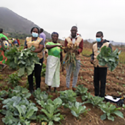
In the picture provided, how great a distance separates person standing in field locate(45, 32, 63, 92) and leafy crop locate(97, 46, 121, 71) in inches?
37.3

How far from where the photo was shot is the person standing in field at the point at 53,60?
2.85 metres

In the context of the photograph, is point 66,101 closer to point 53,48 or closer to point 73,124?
point 73,124

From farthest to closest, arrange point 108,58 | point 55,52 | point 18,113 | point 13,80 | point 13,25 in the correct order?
point 13,25, point 13,80, point 55,52, point 108,58, point 18,113

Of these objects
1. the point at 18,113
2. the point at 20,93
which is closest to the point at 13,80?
the point at 20,93

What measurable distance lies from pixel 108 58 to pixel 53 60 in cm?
126

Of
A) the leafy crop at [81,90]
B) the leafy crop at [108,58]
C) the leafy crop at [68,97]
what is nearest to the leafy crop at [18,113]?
the leafy crop at [68,97]

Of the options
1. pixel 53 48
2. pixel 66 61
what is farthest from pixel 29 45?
pixel 66 61

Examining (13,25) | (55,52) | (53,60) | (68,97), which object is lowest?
(68,97)

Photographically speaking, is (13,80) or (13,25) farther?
(13,25)

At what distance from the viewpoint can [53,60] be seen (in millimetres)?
2980

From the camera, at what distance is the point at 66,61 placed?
9.68ft

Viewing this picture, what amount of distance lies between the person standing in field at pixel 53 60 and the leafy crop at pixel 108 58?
3.10ft

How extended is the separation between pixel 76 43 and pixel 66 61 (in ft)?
1.64

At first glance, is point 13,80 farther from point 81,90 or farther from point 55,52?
point 81,90
